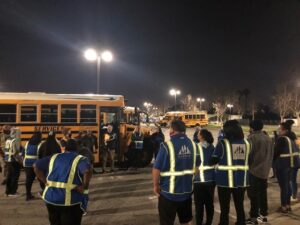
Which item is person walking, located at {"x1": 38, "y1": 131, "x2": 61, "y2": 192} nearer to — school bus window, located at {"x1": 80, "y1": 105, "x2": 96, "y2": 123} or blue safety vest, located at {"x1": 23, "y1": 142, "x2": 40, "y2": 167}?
blue safety vest, located at {"x1": 23, "y1": 142, "x2": 40, "y2": 167}

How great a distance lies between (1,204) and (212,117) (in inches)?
3324

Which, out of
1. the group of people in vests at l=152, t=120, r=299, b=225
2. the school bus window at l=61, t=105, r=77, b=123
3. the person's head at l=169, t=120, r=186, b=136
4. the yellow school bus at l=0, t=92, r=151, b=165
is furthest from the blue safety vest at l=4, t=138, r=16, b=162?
the person's head at l=169, t=120, r=186, b=136

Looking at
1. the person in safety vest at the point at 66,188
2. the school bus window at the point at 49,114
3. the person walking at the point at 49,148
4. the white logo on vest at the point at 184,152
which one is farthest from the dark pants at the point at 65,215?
the school bus window at the point at 49,114

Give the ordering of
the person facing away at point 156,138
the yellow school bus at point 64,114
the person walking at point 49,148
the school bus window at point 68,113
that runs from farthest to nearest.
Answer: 1. the school bus window at point 68,113
2. the yellow school bus at point 64,114
3. the person facing away at point 156,138
4. the person walking at point 49,148

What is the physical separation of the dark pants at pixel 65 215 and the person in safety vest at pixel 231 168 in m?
2.36

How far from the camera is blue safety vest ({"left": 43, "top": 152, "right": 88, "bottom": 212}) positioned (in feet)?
15.1

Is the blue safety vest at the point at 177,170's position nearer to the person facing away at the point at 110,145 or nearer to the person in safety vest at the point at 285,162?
the person in safety vest at the point at 285,162

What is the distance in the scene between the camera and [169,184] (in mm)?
4754

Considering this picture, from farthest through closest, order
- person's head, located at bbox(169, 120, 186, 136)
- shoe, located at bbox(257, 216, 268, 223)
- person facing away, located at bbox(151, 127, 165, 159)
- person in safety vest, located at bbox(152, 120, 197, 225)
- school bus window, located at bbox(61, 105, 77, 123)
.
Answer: school bus window, located at bbox(61, 105, 77, 123)
person facing away, located at bbox(151, 127, 165, 159)
shoe, located at bbox(257, 216, 268, 223)
person's head, located at bbox(169, 120, 186, 136)
person in safety vest, located at bbox(152, 120, 197, 225)

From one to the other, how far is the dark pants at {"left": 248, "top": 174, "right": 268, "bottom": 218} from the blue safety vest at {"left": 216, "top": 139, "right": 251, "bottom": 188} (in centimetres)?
107

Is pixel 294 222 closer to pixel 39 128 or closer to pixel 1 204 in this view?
pixel 1 204

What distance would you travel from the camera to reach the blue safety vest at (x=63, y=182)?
15.1 feet

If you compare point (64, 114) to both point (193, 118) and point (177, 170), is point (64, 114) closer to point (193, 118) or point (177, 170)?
point (177, 170)

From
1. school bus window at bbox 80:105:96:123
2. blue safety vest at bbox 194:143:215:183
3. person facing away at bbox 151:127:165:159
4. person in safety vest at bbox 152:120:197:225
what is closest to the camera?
person in safety vest at bbox 152:120:197:225
